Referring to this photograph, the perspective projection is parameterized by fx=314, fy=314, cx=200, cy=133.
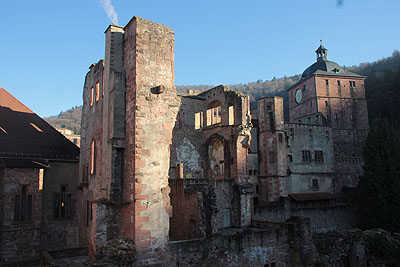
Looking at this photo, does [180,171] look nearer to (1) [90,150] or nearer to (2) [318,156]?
(1) [90,150]

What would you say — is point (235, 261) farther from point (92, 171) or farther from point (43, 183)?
point (43, 183)

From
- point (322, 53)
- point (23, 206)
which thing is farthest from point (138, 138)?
point (322, 53)

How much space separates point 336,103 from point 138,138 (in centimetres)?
3711

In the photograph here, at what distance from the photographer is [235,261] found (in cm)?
1355

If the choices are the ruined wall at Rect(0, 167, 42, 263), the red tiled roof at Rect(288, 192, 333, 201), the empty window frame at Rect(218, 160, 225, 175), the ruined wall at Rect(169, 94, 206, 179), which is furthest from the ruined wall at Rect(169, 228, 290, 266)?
the red tiled roof at Rect(288, 192, 333, 201)

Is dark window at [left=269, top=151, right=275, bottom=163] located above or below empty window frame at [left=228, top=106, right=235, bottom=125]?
below

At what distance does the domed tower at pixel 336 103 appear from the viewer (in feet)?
127

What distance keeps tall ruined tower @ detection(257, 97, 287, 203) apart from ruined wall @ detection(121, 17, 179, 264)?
18003 millimetres

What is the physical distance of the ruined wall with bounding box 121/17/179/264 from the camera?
10328mm

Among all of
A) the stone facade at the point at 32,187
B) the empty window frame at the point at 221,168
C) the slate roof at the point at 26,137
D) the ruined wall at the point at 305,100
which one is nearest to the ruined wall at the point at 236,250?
the stone facade at the point at 32,187

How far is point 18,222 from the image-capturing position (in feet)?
48.3

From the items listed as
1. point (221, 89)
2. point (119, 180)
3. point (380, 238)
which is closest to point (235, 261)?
point (119, 180)

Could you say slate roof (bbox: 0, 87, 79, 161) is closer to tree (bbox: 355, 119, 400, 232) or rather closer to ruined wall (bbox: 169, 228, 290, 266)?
ruined wall (bbox: 169, 228, 290, 266)

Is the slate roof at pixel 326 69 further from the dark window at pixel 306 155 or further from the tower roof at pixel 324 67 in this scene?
the dark window at pixel 306 155
